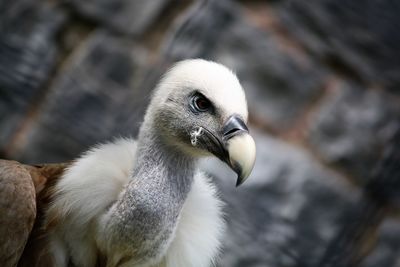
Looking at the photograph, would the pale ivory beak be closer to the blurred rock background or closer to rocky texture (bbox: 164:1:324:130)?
the blurred rock background

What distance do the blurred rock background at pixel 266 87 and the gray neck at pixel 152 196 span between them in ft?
3.05

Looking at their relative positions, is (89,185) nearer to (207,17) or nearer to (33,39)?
(207,17)

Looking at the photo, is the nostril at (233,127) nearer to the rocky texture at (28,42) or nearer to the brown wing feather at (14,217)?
the brown wing feather at (14,217)

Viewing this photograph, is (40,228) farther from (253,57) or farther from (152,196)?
(253,57)

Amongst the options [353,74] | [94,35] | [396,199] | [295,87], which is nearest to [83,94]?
[94,35]

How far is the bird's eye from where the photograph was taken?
5.43 ft

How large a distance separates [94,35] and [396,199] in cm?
139

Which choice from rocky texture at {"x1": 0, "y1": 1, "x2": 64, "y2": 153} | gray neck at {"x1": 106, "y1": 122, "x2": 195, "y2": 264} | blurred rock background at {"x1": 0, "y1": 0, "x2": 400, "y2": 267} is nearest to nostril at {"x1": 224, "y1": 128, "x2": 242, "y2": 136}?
gray neck at {"x1": 106, "y1": 122, "x2": 195, "y2": 264}

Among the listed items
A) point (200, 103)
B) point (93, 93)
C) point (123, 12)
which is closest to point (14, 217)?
point (200, 103)

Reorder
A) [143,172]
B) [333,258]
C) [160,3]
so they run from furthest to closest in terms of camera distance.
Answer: [160,3]
[333,258]
[143,172]

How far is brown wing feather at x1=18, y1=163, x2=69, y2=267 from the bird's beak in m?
0.48

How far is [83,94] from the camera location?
9.89 feet

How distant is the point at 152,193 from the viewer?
169 cm

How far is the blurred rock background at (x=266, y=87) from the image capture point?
278 cm
